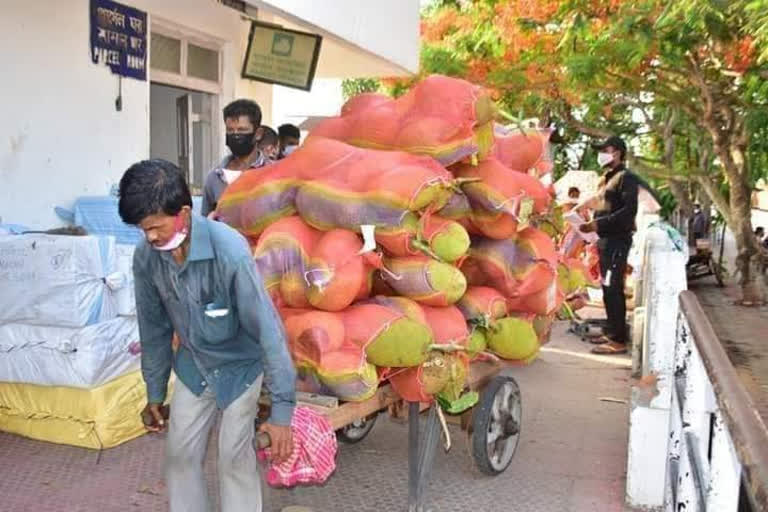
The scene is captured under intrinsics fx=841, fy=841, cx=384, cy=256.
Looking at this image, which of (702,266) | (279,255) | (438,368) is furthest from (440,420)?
(702,266)

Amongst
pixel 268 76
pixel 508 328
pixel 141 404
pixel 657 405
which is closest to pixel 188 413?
pixel 508 328

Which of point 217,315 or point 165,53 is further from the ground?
point 165,53

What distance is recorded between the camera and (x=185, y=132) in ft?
26.5

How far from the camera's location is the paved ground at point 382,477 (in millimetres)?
4027

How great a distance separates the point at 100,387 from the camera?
451 cm

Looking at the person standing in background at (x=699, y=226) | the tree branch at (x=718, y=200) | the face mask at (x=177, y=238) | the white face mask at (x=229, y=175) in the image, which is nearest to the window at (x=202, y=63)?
the white face mask at (x=229, y=175)

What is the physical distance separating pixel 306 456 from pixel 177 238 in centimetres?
85

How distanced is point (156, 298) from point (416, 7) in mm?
6373

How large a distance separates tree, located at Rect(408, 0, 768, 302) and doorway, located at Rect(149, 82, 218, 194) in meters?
3.31

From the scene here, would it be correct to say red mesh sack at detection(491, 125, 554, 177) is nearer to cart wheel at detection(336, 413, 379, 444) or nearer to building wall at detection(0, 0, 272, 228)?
cart wheel at detection(336, 413, 379, 444)

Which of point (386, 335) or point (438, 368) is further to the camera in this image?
point (438, 368)

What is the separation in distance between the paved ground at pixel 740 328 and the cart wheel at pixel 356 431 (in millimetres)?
Answer: 2880

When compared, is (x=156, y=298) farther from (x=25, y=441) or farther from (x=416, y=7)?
(x=416, y=7)

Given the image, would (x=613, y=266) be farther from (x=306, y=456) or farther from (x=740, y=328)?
(x=306, y=456)
